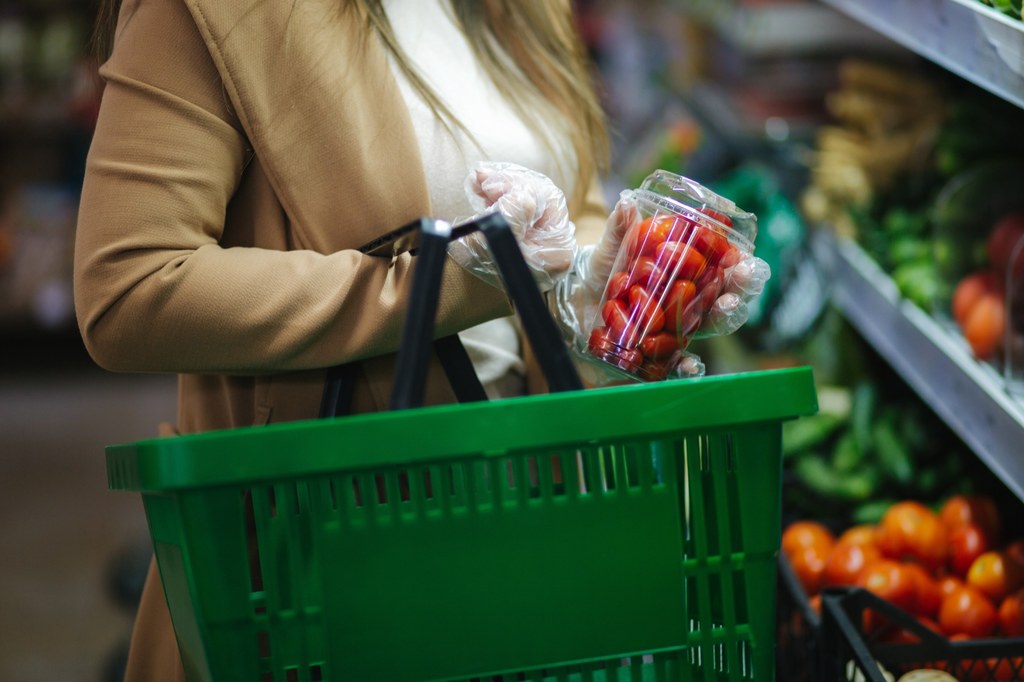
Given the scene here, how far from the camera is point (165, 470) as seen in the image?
831 mm

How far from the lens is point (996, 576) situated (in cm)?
165

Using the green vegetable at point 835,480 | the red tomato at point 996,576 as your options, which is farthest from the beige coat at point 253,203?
the green vegetable at point 835,480

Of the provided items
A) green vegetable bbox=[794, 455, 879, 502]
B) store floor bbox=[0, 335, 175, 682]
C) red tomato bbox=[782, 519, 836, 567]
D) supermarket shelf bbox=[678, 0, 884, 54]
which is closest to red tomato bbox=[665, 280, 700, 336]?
red tomato bbox=[782, 519, 836, 567]

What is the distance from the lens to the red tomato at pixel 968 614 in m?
1.58

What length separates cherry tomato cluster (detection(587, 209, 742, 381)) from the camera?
3.45 feet

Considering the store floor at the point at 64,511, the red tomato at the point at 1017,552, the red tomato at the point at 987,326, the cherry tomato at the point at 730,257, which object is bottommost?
the store floor at the point at 64,511

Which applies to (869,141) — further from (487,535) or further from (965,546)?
(487,535)

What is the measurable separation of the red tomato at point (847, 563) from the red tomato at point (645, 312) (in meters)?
0.90

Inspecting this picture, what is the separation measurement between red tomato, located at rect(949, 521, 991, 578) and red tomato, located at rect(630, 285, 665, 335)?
1003 millimetres

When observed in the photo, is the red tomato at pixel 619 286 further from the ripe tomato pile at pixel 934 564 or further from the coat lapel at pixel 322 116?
the ripe tomato pile at pixel 934 564

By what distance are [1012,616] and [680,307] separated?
874mm

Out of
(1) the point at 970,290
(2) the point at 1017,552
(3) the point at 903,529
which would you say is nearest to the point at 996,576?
(2) the point at 1017,552

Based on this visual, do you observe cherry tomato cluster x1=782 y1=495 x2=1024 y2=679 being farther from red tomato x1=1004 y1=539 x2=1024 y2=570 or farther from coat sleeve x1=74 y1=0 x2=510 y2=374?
coat sleeve x1=74 y1=0 x2=510 y2=374


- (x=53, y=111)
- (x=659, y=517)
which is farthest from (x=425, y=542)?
(x=53, y=111)
